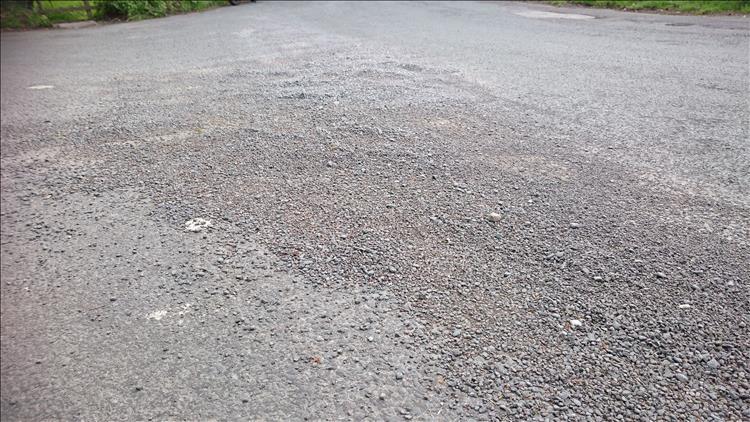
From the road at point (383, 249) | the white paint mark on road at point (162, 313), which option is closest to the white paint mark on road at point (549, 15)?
the road at point (383, 249)

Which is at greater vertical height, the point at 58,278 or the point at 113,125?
the point at 113,125

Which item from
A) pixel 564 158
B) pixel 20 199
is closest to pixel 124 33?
pixel 20 199

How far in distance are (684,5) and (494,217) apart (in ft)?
30.1

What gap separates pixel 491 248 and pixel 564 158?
3.97 ft

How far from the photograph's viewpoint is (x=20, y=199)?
113 inches

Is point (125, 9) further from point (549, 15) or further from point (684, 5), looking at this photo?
point (684, 5)

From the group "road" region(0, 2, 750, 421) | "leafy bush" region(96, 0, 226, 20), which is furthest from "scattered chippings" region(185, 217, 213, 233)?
"leafy bush" region(96, 0, 226, 20)

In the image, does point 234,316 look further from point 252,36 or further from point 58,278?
point 252,36

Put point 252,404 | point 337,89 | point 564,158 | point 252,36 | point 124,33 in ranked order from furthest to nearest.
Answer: point 124,33
point 252,36
point 337,89
point 564,158
point 252,404

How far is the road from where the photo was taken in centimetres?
156

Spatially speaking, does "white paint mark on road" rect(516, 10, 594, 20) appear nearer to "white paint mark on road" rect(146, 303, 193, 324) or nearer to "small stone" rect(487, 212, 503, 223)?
"small stone" rect(487, 212, 503, 223)

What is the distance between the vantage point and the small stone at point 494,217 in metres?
2.46

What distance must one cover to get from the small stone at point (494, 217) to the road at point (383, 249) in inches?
0.8

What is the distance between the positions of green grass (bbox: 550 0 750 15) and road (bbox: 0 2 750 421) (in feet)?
14.7
